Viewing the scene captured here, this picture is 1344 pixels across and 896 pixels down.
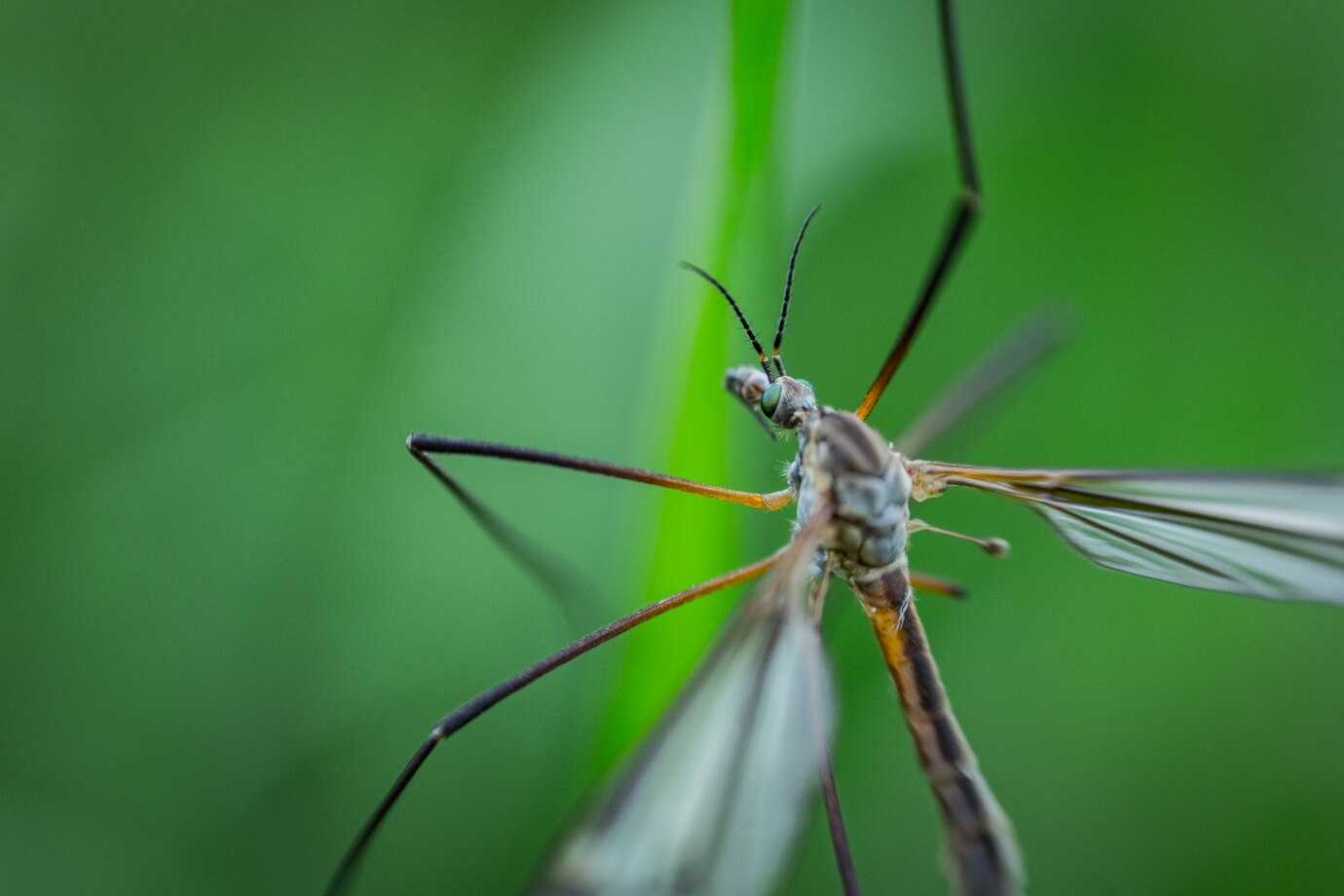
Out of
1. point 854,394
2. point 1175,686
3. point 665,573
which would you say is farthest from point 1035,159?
point 665,573

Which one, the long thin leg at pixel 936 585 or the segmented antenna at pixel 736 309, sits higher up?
the segmented antenna at pixel 736 309

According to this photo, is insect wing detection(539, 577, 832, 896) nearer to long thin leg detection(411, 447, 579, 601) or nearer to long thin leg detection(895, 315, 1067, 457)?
long thin leg detection(895, 315, 1067, 457)

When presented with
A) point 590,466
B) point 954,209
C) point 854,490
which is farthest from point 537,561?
point 954,209

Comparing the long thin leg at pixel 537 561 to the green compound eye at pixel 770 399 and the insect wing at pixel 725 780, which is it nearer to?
the green compound eye at pixel 770 399

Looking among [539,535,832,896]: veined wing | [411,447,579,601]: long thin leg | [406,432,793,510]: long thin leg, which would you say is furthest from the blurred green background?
[539,535,832,896]: veined wing

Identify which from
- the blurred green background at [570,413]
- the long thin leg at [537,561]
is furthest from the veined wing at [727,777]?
the long thin leg at [537,561]

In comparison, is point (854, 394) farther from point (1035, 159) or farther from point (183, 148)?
point (183, 148)

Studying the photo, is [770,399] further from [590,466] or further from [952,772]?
[952,772]
